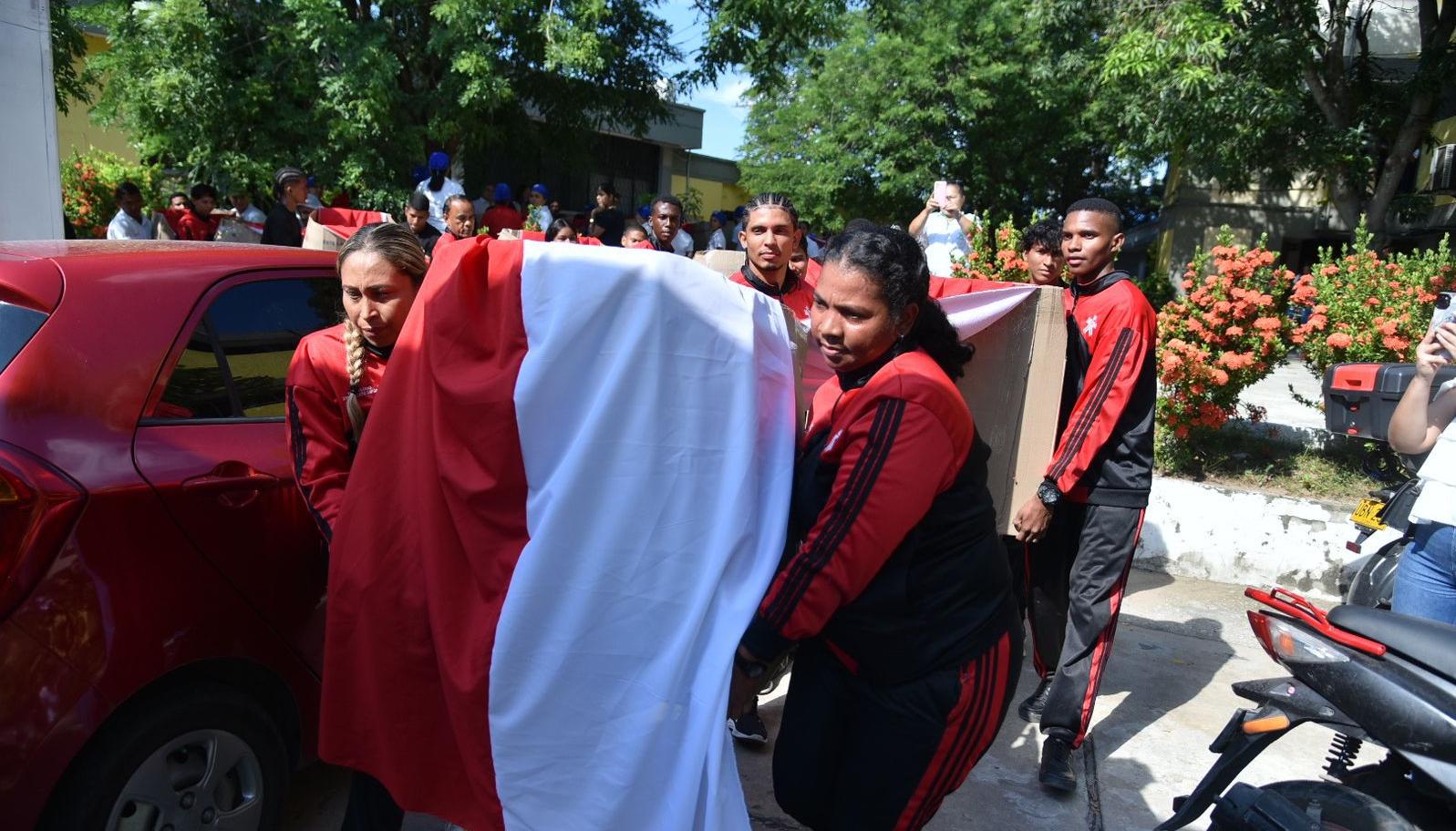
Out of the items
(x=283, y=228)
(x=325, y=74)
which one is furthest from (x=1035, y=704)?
(x=325, y=74)

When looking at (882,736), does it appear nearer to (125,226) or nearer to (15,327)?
(15,327)

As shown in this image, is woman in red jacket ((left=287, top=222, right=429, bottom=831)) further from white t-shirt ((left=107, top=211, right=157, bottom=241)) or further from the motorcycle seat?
white t-shirt ((left=107, top=211, right=157, bottom=241))

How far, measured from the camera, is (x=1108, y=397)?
3.35 m

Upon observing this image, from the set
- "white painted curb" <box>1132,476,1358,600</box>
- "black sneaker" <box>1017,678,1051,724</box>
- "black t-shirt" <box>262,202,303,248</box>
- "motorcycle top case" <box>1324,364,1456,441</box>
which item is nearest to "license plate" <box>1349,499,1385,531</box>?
"motorcycle top case" <box>1324,364,1456,441</box>

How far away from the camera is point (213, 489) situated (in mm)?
2475

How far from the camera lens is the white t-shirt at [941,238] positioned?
7304 millimetres

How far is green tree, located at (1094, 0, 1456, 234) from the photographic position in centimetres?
1084

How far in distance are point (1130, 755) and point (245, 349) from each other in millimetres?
3445

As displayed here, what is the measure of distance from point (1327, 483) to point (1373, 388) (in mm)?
1702

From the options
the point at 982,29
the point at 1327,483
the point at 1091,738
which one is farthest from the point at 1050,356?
the point at 982,29

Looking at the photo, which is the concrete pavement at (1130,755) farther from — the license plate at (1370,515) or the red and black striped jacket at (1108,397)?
the red and black striped jacket at (1108,397)

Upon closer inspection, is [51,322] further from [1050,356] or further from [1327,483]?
[1327,483]

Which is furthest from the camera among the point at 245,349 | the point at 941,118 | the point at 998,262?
the point at 941,118

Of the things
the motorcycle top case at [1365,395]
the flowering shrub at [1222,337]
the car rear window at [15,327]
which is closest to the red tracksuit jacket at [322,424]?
the car rear window at [15,327]
